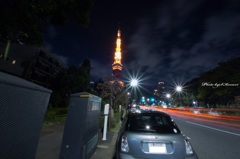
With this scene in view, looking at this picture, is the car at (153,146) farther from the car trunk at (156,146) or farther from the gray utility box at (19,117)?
the gray utility box at (19,117)

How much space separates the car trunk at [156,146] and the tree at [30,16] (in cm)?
486

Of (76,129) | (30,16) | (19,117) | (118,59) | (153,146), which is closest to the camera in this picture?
(19,117)

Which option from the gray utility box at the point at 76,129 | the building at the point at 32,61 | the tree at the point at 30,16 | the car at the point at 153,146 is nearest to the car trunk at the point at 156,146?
the car at the point at 153,146

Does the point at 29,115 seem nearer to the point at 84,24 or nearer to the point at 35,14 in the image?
the point at 35,14

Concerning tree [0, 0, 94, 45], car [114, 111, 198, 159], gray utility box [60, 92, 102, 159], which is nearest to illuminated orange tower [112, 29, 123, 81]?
tree [0, 0, 94, 45]

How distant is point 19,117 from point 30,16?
437cm

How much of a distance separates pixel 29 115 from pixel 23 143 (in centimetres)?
33

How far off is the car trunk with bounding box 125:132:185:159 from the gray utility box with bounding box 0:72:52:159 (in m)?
1.94

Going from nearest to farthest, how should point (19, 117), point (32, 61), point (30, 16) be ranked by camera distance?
point (19, 117)
point (30, 16)
point (32, 61)

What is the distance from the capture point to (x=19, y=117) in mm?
1754

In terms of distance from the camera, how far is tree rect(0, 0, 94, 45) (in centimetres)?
468

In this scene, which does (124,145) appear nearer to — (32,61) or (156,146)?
(156,146)

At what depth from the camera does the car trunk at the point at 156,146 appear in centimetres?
308

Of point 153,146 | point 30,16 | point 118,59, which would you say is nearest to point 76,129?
point 153,146
